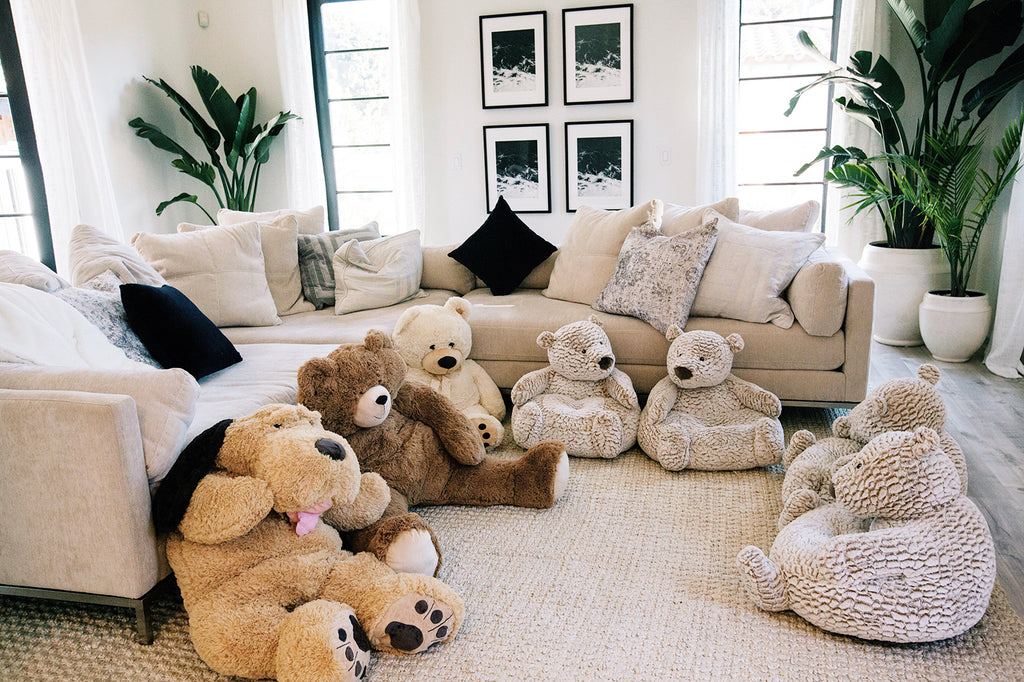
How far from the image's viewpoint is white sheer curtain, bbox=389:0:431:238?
504 cm

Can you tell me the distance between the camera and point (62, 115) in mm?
4211

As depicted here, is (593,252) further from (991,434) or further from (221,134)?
(221,134)

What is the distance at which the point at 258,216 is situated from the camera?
361 centimetres

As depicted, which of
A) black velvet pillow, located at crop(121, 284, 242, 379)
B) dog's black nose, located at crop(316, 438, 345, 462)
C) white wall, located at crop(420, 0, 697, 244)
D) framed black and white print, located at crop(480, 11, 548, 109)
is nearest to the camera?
dog's black nose, located at crop(316, 438, 345, 462)

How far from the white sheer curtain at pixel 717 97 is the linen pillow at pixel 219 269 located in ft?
9.49

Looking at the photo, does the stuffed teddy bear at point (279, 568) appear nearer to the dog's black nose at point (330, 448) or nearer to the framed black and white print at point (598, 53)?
the dog's black nose at point (330, 448)

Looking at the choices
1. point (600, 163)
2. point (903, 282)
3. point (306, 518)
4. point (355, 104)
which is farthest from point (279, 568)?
point (355, 104)

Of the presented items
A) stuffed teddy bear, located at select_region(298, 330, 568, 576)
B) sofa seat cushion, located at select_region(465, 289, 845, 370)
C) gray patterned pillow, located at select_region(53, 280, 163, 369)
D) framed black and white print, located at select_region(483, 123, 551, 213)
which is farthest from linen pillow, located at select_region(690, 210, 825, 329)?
framed black and white print, located at select_region(483, 123, 551, 213)

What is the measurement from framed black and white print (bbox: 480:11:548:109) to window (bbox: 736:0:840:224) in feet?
4.25

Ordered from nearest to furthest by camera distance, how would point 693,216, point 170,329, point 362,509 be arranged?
point 362,509 < point 170,329 < point 693,216

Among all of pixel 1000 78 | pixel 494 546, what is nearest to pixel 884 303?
pixel 1000 78

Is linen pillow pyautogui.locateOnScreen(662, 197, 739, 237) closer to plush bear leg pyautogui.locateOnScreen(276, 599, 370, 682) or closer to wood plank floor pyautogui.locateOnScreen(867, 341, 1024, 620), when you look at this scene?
wood plank floor pyautogui.locateOnScreen(867, 341, 1024, 620)

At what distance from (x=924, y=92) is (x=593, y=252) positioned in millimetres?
2188

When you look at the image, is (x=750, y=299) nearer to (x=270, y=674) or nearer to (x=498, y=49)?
(x=270, y=674)
